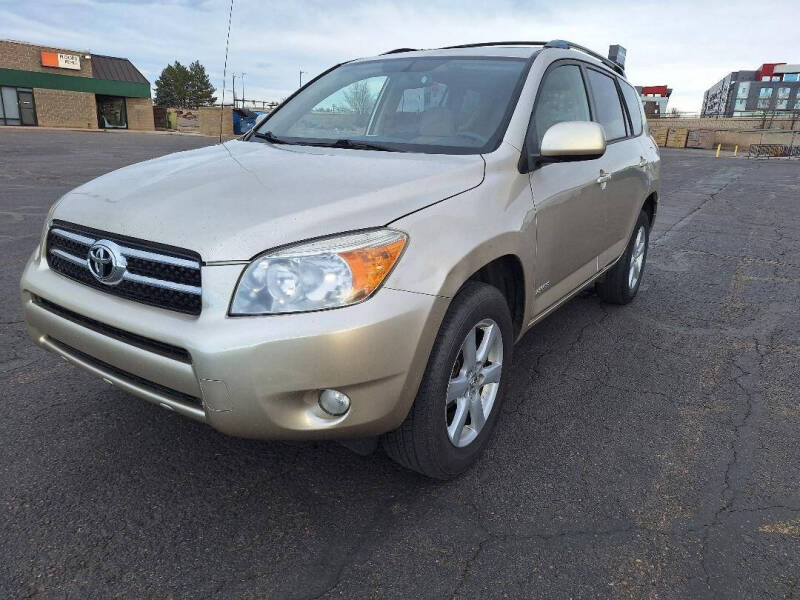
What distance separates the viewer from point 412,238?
80.5 inches

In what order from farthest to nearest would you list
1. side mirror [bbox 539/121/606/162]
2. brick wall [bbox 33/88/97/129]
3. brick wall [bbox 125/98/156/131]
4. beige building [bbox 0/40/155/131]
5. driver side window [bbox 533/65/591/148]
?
brick wall [bbox 125/98/156/131] < brick wall [bbox 33/88/97/129] < beige building [bbox 0/40/155/131] < driver side window [bbox 533/65/591/148] < side mirror [bbox 539/121/606/162]

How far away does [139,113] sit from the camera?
45219 mm

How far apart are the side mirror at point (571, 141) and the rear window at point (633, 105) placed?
2265 mm

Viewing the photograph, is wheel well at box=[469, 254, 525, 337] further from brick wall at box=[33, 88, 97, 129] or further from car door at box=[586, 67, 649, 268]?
brick wall at box=[33, 88, 97, 129]

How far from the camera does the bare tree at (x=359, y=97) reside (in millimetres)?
3312

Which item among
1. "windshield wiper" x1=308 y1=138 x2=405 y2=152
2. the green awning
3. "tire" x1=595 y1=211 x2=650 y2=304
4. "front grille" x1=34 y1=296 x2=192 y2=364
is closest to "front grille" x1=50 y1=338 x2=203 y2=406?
"front grille" x1=34 y1=296 x2=192 y2=364

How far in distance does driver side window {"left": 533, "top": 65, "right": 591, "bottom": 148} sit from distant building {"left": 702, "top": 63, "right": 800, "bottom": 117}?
Result: 399 ft

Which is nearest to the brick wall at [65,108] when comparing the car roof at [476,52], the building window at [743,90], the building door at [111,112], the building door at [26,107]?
the building door at [26,107]

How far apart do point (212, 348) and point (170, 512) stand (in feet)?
2.63

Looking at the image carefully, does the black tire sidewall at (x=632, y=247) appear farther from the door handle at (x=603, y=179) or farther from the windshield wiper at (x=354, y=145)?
the windshield wiper at (x=354, y=145)

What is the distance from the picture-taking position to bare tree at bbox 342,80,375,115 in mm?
3312

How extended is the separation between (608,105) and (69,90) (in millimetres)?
44166

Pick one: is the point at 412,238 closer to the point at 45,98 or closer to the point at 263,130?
the point at 263,130

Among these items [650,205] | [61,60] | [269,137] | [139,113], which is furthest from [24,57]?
[650,205]
